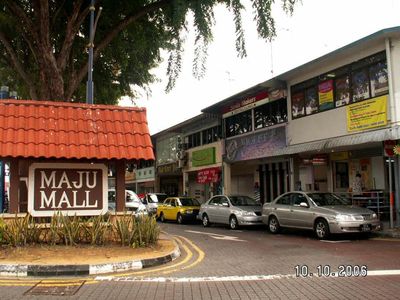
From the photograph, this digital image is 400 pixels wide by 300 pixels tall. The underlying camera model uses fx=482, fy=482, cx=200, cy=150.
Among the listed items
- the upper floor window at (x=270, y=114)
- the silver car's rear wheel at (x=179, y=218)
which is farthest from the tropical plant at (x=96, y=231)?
the silver car's rear wheel at (x=179, y=218)

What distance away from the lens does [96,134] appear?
471 inches

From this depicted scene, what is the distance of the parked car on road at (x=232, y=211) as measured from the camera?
19.9 metres

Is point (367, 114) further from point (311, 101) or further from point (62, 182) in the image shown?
point (62, 182)

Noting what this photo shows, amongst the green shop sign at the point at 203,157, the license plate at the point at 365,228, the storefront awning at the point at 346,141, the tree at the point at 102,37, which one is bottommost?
the license plate at the point at 365,228

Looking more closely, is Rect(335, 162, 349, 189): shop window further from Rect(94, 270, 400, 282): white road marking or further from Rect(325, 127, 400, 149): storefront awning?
Rect(94, 270, 400, 282): white road marking

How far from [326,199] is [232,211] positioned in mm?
5369

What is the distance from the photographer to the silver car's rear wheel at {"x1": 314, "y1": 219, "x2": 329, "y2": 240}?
49.2 feet

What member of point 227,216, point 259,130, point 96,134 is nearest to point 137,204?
point 227,216

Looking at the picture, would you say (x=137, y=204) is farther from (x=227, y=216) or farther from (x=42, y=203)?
(x=42, y=203)

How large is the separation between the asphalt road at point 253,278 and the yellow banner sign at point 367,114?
592 centimetres

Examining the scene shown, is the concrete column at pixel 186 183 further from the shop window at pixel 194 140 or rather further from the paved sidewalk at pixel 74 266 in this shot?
the paved sidewalk at pixel 74 266

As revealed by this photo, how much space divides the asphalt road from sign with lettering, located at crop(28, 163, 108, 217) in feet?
8.62
